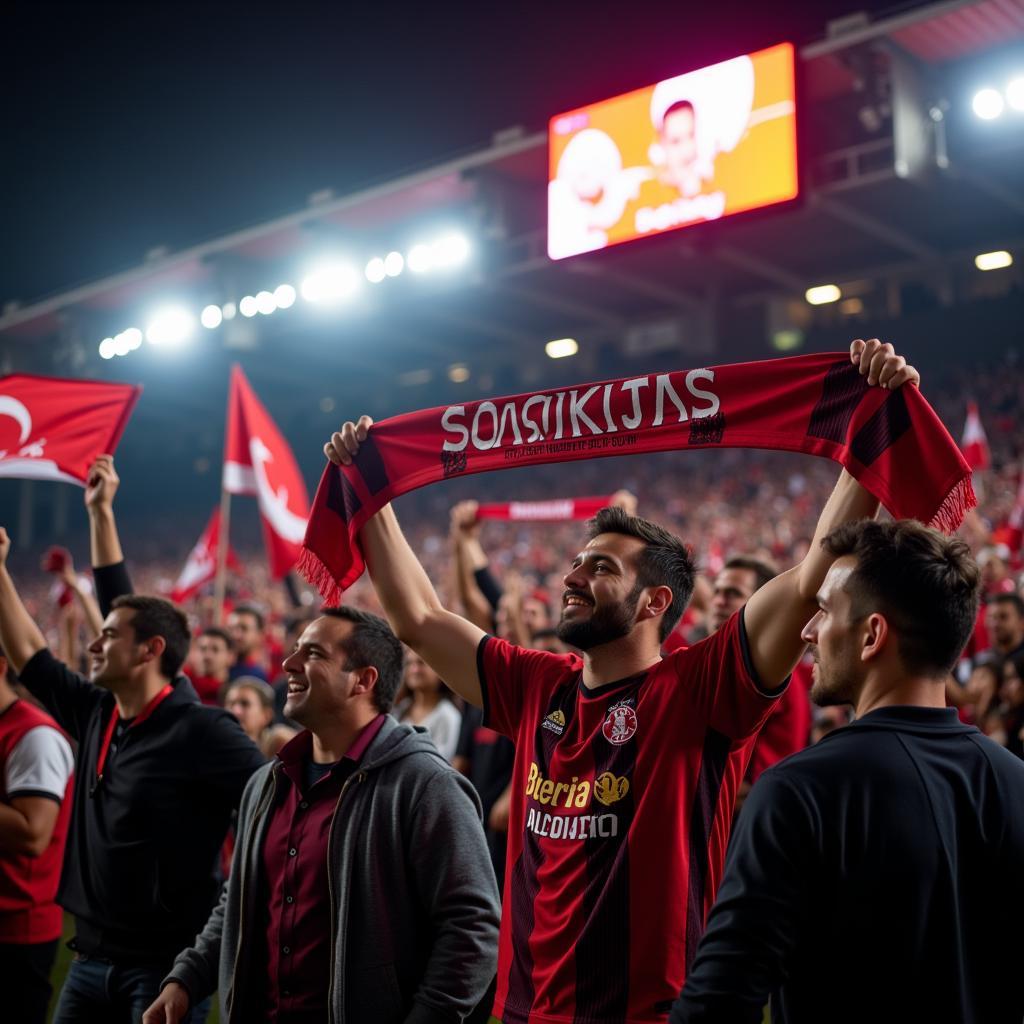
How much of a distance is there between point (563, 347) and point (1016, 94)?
12.6m

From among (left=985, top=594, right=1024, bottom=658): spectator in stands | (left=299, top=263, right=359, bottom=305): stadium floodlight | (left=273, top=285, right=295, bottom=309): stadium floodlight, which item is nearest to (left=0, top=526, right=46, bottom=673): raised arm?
(left=985, top=594, right=1024, bottom=658): spectator in stands

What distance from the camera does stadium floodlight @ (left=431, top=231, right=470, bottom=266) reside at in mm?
21391

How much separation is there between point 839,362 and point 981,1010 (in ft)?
4.75

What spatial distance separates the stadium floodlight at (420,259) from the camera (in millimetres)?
21891

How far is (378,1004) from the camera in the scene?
2.61 meters

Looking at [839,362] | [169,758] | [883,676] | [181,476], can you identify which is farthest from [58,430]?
[181,476]

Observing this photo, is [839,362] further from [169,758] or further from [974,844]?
[169,758]

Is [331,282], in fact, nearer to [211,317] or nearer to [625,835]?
[211,317]

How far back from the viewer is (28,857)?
12.3ft

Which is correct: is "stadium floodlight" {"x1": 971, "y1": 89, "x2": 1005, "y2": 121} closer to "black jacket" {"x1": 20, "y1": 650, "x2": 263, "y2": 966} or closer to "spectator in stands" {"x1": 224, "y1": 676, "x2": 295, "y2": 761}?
"spectator in stands" {"x1": 224, "y1": 676, "x2": 295, "y2": 761}

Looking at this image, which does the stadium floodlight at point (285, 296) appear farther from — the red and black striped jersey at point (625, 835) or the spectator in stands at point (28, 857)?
the red and black striped jersey at point (625, 835)

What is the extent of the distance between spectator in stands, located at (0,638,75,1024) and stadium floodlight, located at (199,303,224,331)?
22.7 m

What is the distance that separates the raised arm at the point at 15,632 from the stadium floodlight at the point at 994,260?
67.4ft

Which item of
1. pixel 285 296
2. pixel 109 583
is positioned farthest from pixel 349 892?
pixel 285 296
